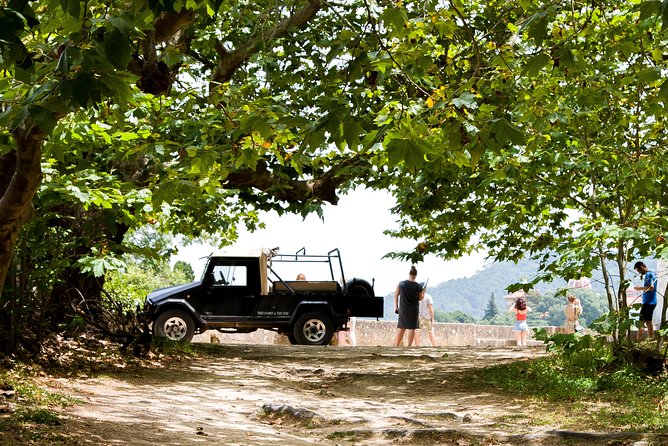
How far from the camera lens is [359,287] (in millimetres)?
18922

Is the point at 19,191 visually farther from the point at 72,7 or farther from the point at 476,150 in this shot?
the point at 476,150

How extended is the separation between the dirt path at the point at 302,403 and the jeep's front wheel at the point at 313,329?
7.76 feet

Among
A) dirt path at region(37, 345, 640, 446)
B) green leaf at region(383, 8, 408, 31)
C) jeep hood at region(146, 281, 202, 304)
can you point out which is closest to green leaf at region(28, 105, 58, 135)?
green leaf at region(383, 8, 408, 31)

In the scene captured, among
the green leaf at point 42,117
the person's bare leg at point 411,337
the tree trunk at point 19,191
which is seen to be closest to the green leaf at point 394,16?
the green leaf at point 42,117

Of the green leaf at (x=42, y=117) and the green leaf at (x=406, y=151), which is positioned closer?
the green leaf at (x=42, y=117)

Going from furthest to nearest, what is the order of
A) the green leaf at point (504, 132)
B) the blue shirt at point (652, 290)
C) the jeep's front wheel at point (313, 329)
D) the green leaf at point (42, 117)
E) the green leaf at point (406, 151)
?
1. the jeep's front wheel at point (313, 329)
2. the blue shirt at point (652, 290)
3. the green leaf at point (504, 132)
4. the green leaf at point (406, 151)
5. the green leaf at point (42, 117)

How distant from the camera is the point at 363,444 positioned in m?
7.69

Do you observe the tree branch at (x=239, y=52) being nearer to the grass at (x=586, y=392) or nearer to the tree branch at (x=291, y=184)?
the tree branch at (x=291, y=184)

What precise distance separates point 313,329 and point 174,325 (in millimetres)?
2983

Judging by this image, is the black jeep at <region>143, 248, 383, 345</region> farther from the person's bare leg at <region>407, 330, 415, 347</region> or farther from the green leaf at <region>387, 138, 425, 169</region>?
the green leaf at <region>387, 138, 425, 169</region>

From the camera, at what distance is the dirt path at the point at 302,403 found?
769cm

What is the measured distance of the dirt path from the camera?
7688mm

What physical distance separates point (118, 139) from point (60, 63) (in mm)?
5689

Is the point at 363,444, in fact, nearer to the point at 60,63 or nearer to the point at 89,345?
the point at 60,63
